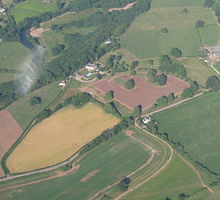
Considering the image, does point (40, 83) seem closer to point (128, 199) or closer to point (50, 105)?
point (50, 105)

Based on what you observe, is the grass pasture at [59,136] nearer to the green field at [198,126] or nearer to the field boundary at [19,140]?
the field boundary at [19,140]

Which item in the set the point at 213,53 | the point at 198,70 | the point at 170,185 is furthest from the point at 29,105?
the point at 213,53

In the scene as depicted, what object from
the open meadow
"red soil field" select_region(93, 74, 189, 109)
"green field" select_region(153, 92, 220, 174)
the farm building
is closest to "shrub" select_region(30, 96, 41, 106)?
the open meadow

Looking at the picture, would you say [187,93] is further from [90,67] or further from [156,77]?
[90,67]

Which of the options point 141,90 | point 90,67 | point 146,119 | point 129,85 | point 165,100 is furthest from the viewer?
point 90,67

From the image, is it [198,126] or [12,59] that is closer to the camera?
[198,126]

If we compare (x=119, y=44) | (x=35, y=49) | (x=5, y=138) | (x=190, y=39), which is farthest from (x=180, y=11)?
(x=5, y=138)

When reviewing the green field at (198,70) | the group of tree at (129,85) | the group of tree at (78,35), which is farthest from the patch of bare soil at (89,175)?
the green field at (198,70)
